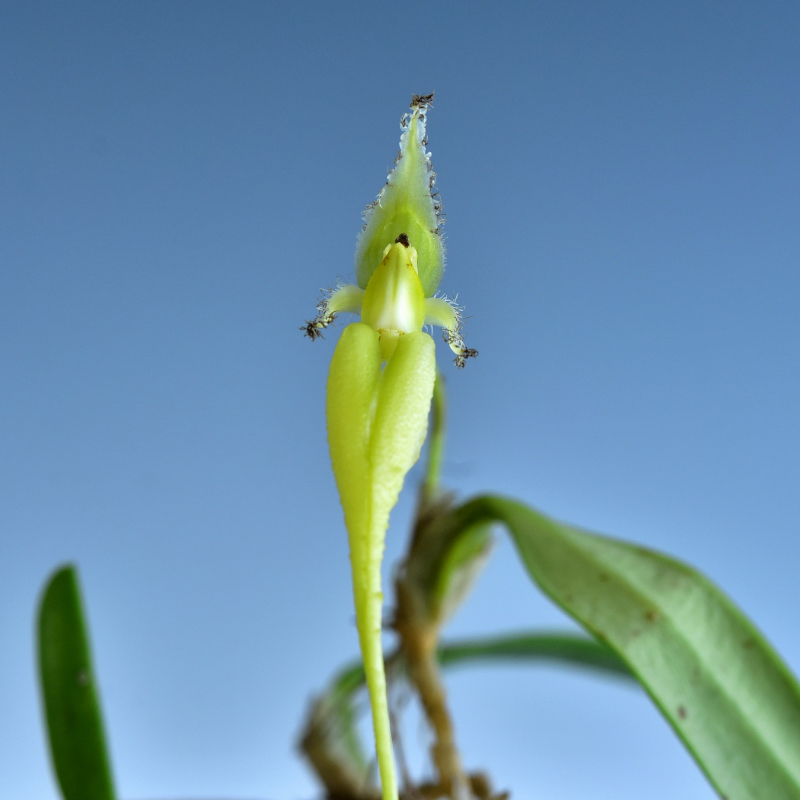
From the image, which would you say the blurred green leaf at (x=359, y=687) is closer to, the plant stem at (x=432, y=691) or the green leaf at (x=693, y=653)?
the plant stem at (x=432, y=691)

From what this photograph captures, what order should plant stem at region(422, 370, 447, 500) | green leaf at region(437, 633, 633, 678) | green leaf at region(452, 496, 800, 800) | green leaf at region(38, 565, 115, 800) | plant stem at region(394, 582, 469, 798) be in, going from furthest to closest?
green leaf at region(437, 633, 633, 678)
plant stem at region(422, 370, 447, 500)
plant stem at region(394, 582, 469, 798)
green leaf at region(38, 565, 115, 800)
green leaf at region(452, 496, 800, 800)

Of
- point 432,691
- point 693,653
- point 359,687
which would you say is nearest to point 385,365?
point 693,653

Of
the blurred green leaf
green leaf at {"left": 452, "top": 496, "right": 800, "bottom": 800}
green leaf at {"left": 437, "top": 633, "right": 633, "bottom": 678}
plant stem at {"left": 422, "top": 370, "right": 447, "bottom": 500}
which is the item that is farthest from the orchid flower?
green leaf at {"left": 437, "top": 633, "right": 633, "bottom": 678}

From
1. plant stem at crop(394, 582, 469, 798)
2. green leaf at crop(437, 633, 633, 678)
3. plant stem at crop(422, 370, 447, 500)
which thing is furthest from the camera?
green leaf at crop(437, 633, 633, 678)

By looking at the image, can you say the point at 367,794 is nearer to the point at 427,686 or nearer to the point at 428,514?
the point at 427,686

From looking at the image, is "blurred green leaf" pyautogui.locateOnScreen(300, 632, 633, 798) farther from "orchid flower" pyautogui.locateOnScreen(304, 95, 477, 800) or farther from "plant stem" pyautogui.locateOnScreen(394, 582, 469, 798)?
"orchid flower" pyautogui.locateOnScreen(304, 95, 477, 800)

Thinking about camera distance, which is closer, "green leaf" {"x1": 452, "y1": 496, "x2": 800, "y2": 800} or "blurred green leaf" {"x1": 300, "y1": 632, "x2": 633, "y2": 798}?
"green leaf" {"x1": 452, "y1": 496, "x2": 800, "y2": 800}

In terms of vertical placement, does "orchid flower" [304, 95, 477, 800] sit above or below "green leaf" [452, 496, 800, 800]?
above
